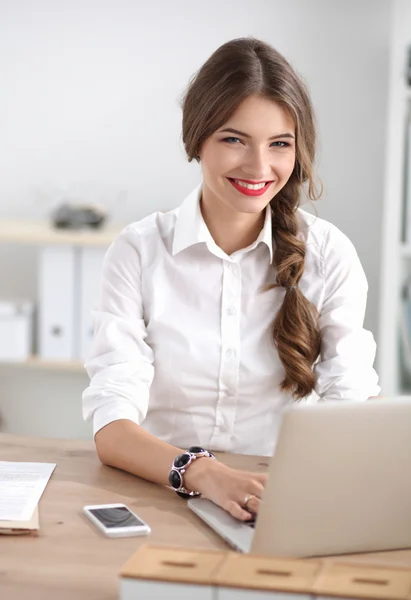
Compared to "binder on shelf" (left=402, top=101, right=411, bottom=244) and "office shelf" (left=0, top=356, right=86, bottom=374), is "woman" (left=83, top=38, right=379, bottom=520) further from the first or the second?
"office shelf" (left=0, top=356, right=86, bottom=374)

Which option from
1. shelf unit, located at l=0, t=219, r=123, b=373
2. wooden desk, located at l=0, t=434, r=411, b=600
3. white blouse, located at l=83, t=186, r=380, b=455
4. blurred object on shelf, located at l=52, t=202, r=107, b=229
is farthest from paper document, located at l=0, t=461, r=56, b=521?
blurred object on shelf, located at l=52, t=202, r=107, b=229

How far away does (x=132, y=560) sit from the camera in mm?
955

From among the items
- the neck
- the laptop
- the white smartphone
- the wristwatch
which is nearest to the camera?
the laptop

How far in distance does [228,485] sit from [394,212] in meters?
1.88

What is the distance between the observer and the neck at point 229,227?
1875 millimetres

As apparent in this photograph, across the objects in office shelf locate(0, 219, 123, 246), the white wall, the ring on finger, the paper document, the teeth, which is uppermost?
the white wall

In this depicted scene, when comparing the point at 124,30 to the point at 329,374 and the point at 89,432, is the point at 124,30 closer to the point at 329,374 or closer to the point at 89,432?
the point at 89,432

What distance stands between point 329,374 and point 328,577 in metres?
0.87

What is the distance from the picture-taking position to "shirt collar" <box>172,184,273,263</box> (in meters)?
1.83

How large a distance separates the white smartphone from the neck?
67 cm

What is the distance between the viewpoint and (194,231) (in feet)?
6.01

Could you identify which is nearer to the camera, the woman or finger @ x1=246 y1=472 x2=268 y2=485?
finger @ x1=246 y1=472 x2=268 y2=485

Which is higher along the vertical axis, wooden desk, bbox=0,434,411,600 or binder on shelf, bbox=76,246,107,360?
binder on shelf, bbox=76,246,107,360

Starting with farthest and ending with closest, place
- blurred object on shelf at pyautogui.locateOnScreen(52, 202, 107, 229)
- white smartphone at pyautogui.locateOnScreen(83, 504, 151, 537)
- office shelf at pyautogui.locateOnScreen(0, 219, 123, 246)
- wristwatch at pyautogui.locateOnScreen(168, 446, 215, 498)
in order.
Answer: blurred object on shelf at pyautogui.locateOnScreen(52, 202, 107, 229) < office shelf at pyautogui.locateOnScreen(0, 219, 123, 246) < wristwatch at pyautogui.locateOnScreen(168, 446, 215, 498) < white smartphone at pyautogui.locateOnScreen(83, 504, 151, 537)
